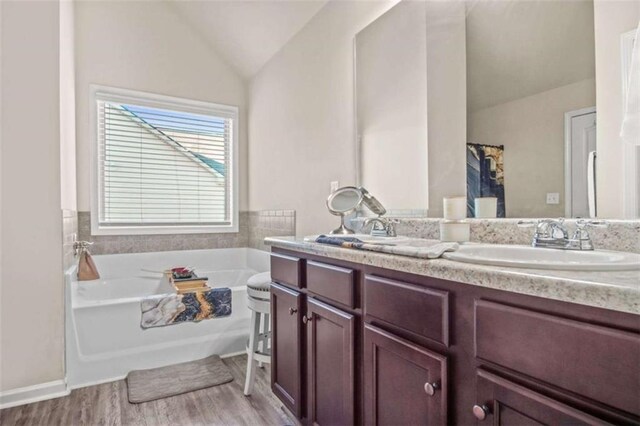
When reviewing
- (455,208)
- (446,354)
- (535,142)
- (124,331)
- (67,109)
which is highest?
(67,109)

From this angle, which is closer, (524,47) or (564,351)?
(564,351)

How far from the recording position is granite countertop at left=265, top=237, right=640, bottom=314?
0.59 metres

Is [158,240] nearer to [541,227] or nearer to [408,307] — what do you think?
[408,307]

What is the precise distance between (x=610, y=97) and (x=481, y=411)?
102 cm

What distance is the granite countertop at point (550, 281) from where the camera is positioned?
1.93 ft

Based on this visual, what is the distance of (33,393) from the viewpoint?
2.07m

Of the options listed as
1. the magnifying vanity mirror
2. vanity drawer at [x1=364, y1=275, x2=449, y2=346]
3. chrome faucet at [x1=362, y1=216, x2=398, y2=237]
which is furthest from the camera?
the magnifying vanity mirror

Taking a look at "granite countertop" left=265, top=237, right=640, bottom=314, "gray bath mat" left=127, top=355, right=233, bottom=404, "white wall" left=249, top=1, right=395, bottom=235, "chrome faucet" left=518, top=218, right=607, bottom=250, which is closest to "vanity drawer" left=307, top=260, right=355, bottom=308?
"granite countertop" left=265, top=237, right=640, bottom=314

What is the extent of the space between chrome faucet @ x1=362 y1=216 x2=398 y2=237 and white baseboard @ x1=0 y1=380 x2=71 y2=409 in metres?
2.05

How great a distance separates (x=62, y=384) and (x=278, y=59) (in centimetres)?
279

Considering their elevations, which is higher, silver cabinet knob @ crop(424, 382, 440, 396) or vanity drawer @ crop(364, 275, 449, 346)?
vanity drawer @ crop(364, 275, 449, 346)

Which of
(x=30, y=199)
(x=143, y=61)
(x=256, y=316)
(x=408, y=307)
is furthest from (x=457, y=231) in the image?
(x=143, y=61)

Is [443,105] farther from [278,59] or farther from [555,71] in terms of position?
[278,59]

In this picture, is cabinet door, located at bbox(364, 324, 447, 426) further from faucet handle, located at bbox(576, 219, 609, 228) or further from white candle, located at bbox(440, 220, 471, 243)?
faucet handle, located at bbox(576, 219, 609, 228)
